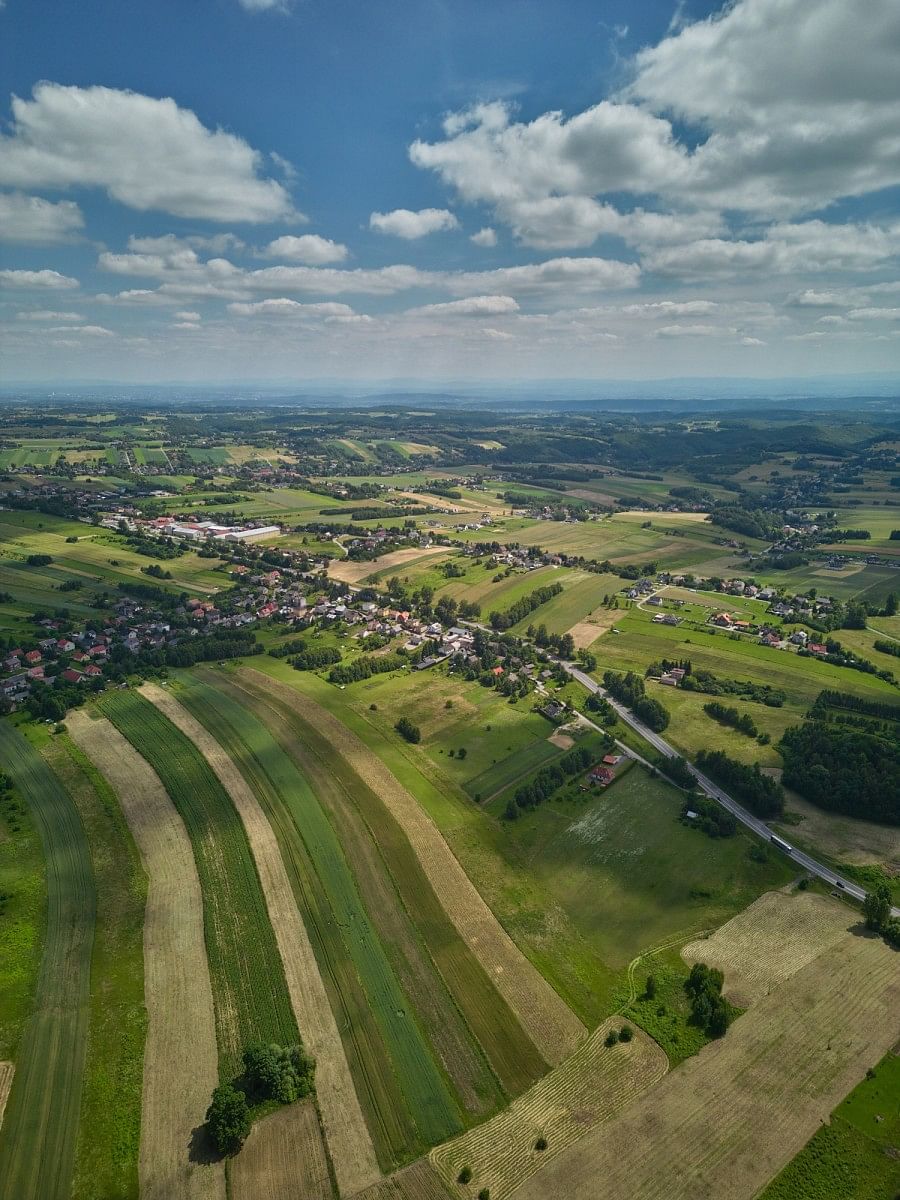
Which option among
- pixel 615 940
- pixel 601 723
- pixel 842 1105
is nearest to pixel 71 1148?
pixel 615 940

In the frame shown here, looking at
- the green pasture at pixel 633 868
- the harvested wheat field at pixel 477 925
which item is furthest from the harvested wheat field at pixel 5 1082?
the green pasture at pixel 633 868

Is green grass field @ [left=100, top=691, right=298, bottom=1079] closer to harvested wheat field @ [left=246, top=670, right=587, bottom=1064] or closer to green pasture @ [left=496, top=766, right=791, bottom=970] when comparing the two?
harvested wheat field @ [left=246, top=670, right=587, bottom=1064]

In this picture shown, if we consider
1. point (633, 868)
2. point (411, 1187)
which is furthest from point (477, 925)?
point (411, 1187)

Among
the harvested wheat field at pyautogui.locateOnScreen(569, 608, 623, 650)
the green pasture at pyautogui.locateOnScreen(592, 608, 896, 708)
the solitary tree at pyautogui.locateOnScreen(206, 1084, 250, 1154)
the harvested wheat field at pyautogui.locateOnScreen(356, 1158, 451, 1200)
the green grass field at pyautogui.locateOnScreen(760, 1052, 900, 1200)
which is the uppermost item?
the solitary tree at pyautogui.locateOnScreen(206, 1084, 250, 1154)

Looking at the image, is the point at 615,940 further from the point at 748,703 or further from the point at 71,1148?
the point at 748,703

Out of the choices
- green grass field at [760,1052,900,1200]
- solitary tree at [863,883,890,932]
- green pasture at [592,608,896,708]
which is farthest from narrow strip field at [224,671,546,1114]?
green pasture at [592,608,896,708]

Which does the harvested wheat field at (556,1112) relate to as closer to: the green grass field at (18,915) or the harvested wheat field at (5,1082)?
the harvested wheat field at (5,1082)
